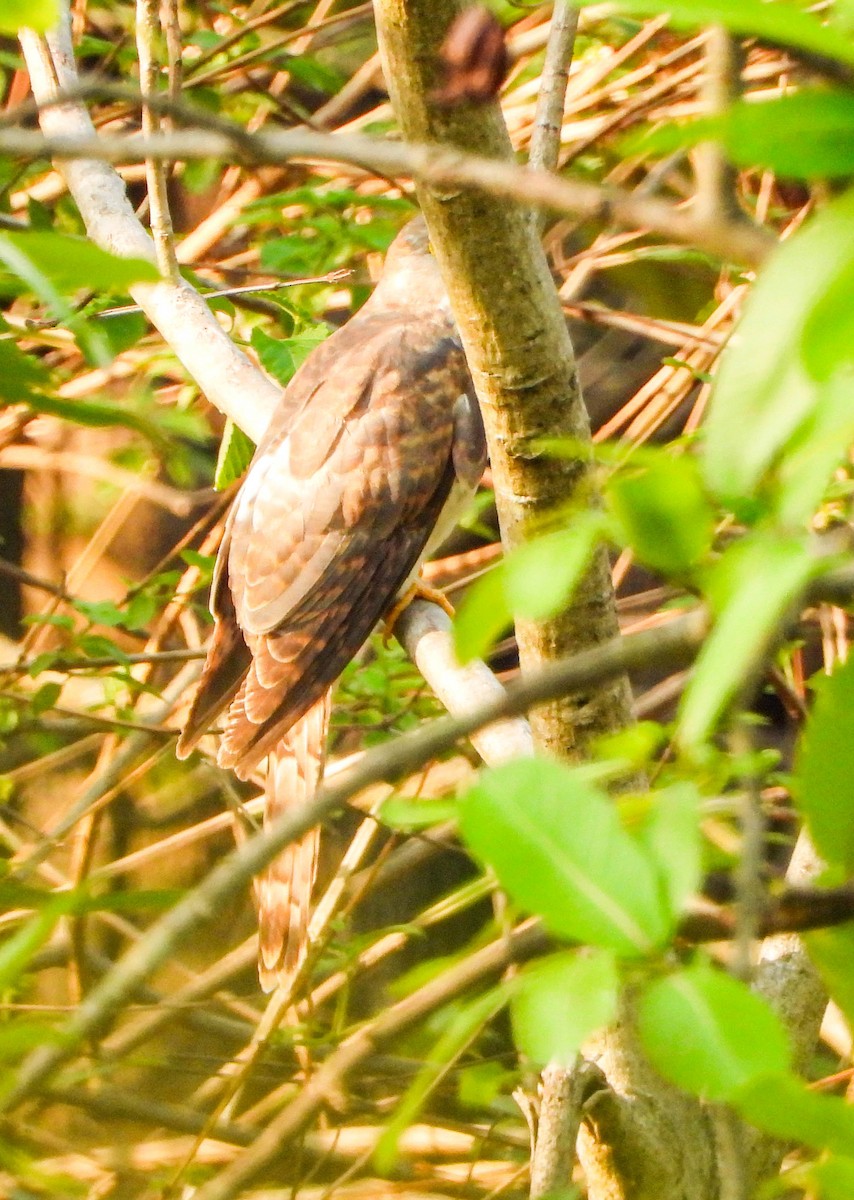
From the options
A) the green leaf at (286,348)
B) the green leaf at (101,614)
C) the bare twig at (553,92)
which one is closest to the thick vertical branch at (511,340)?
the bare twig at (553,92)

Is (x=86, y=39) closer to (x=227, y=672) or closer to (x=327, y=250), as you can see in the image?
(x=327, y=250)

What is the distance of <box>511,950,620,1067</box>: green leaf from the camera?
44 cm

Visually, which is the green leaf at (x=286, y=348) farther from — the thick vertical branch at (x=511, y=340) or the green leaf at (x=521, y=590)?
the green leaf at (x=521, y=590)

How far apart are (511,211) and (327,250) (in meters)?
1.40

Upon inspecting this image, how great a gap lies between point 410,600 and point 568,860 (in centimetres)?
190

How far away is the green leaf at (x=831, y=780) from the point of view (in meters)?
0.42

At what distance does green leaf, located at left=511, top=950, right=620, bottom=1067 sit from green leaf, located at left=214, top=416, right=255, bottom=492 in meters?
1.72

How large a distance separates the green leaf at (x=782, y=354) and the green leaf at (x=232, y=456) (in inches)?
70.4

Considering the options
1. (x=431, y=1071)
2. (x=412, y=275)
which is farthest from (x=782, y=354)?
(x=412, y=275)

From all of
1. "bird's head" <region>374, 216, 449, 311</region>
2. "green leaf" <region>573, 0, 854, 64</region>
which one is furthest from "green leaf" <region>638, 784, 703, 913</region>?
"bird's head" <region>374, 216, 449, 311</region>

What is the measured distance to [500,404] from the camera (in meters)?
1.25

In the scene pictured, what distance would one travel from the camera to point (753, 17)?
13.8 inches

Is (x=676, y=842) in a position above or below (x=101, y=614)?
below

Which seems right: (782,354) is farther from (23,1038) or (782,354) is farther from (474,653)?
(23,1038)
